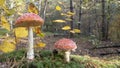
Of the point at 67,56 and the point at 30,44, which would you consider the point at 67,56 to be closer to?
the point at 67,56

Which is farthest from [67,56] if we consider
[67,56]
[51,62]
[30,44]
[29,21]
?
[29,21]

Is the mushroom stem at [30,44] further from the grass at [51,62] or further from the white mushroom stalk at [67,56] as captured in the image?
the white mushroom stalk at [67,56]

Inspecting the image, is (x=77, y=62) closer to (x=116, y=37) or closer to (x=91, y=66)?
(x=91, y=66)

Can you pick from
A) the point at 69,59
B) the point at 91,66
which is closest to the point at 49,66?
the point at 69,59

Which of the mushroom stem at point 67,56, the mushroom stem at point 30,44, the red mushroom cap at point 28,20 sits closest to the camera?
the red mushroom cap at point 28,20

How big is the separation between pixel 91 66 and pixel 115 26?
10.8 metres

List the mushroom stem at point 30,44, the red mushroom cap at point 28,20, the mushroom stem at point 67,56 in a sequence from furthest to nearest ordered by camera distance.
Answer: the mushroom stem at point 67,56
the mushroom stem at point 30,44
the red mushroom cap at point 28,20

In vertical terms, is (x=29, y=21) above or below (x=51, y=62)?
above

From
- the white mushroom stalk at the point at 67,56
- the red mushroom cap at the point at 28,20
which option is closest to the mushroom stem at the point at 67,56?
the white mushroom stalk at the point at 67,56

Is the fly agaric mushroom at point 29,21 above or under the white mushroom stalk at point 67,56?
Result: above

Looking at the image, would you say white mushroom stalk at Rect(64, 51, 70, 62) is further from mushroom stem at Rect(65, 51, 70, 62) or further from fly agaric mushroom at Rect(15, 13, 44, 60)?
fly agaric mushroom at Rect(15, 13, 44, 60)

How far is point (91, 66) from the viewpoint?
363 centimetres

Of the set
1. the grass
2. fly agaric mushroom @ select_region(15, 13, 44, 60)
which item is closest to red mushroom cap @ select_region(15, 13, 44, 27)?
fly agaric mushroom @ select_region(15, 13, 44, 60)

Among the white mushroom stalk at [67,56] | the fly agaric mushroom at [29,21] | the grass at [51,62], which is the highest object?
the fly agaric mushroom at [29,21]
